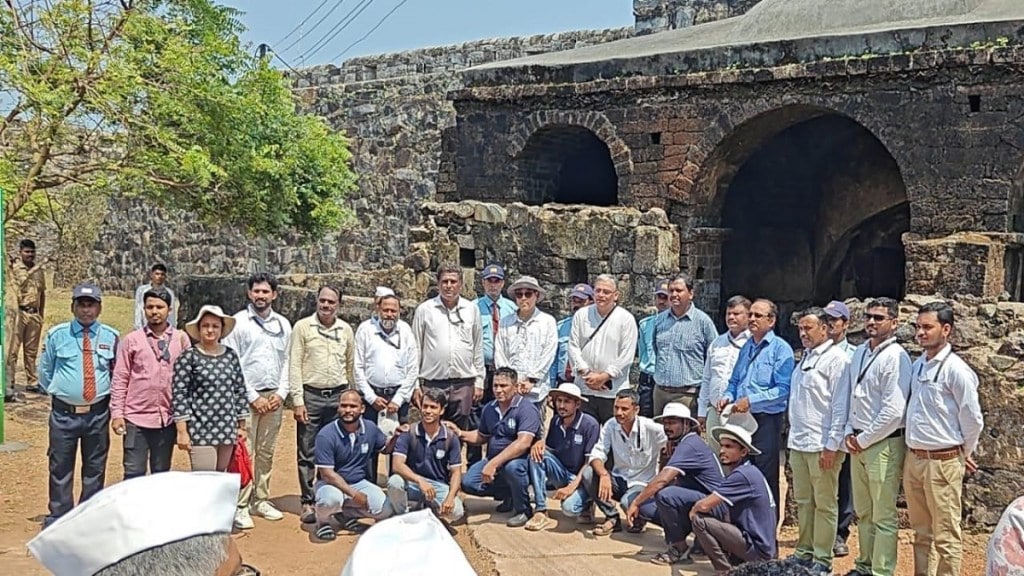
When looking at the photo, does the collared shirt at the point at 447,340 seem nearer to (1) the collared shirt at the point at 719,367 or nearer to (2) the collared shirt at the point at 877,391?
(1) the collared shirt at the point at 719,367

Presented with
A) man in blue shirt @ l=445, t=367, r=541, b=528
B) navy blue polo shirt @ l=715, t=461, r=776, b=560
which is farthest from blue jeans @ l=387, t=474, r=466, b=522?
navy blue polo shirt @ l=715, t=461, r=776, b=560

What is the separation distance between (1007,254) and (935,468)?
5081 millimetres

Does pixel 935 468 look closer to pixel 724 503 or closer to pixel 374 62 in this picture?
pixel 724 503

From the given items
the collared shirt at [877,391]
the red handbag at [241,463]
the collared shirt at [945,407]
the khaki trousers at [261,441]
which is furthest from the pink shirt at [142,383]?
the collared shirt at [945,407]

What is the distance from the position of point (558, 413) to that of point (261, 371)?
6.58 ft

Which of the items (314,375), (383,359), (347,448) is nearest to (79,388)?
(314,375)

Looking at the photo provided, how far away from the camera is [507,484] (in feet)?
24.3

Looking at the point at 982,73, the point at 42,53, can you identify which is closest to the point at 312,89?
the point at 42,53

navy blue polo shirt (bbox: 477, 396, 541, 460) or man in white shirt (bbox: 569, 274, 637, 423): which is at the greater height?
man in white shirt (bbox: 569, 274, 637, 423)

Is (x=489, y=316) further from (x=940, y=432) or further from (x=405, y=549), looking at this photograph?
(x=405, y=549)

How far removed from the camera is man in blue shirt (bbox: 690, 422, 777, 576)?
6.09m

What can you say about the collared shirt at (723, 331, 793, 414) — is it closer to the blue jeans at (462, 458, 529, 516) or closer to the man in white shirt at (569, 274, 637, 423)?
the man in white shirt at (569, 274, 637, 423)

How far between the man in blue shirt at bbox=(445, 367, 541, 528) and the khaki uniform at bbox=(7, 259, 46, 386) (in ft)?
20.2

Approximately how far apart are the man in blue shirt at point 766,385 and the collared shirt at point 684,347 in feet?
2.73
